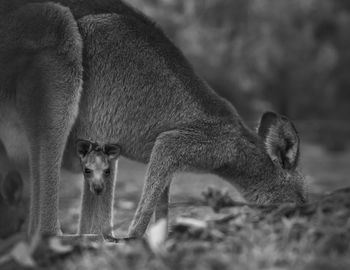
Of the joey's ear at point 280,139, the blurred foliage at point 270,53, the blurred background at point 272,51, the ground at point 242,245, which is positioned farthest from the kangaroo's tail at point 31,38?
the blurred foliage at point 270,53

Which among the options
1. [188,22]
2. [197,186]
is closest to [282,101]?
[188,22]

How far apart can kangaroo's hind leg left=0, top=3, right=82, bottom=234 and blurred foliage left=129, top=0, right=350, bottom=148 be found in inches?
730

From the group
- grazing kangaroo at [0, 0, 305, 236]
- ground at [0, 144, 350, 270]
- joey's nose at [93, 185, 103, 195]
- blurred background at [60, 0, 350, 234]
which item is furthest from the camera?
blurred background at [60, 0, 350, 234]

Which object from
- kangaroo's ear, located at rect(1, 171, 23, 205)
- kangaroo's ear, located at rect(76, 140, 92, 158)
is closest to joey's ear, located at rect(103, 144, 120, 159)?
kangaroo's ear, located at rect(76, 140, 92, 158)

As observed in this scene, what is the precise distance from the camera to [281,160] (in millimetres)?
5293

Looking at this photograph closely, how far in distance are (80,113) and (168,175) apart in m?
0.90

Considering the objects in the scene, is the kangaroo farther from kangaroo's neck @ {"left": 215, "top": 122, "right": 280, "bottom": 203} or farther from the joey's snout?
kangaroo's neck @ {"left": 215, "top": 122, "right": 280, "bottom": 203}

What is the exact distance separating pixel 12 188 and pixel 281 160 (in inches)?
90.4

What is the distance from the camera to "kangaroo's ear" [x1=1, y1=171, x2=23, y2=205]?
18.2 feet

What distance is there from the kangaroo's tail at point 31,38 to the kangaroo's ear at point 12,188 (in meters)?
0.90

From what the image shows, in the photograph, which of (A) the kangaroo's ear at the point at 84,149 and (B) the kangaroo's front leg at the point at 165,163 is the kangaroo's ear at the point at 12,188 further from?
(B) the kangaroo's front leg at the point at 165,163

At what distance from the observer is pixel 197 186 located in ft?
30.4

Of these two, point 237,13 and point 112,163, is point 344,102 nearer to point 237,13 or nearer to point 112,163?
point 237,13

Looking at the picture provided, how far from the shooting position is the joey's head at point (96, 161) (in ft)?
16.8
